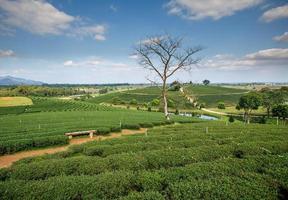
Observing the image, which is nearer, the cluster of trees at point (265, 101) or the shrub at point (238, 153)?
the shrub at point (238, 153)

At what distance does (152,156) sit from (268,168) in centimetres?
524

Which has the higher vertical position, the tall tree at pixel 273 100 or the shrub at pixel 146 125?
the tall tree at pixel 273 100

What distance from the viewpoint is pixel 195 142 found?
51.9 feet

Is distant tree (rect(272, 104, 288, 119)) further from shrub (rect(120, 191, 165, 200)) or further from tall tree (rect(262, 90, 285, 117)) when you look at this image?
shrub (rect(120, 191, 165, 200))

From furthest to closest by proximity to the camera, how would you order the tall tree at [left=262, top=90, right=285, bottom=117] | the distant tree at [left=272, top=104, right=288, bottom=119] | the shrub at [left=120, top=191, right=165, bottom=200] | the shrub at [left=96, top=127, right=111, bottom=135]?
the tall tree at [left=262, top=90, right=285, bottom=117], the distant tree at [left=272, top=104, right=288, bottom=119], the shrub at [left=96, top=127, right=111, bottom=135], the shrub at [left=120, top=191, right=165, bottom=200]

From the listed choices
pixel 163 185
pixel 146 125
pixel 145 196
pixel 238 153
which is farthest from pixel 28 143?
pixel 146 125

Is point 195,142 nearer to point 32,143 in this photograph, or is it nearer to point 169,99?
point 32,143

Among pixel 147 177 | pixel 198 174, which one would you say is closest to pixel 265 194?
pixel 198 174

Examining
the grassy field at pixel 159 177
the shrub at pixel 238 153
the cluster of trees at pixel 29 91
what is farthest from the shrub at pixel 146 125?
the cluster of trees at pixel 29 91

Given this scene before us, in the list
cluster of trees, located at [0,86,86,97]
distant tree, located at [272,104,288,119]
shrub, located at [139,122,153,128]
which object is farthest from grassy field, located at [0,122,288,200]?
cluster of trees, located at [0,86,86,97]

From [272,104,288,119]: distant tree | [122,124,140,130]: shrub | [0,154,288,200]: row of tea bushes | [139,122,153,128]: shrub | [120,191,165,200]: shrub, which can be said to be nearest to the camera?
[120,191,165,200]: shrub

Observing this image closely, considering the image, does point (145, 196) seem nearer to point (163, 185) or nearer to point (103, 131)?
point (163, 185)

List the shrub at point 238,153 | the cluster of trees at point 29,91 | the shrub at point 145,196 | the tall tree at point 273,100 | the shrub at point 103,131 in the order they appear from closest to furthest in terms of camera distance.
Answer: the shrub at point 145,196
the shrub at point 238,153
the shrub at point 103,131
the tall tree at point 273,100
the cluster of trees at point 29,91

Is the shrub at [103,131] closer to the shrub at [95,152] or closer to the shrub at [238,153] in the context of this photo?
the shrub at [95,152]
